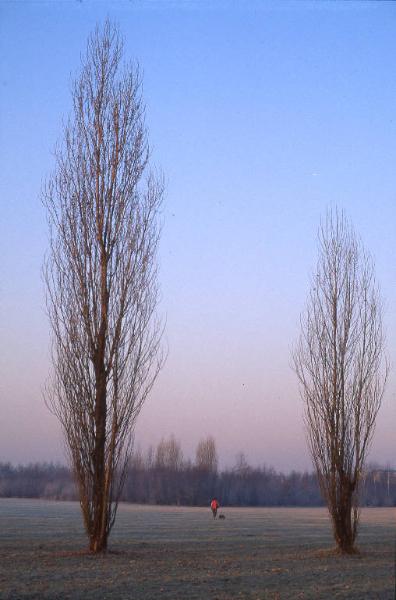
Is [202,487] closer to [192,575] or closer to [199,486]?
[199,486]

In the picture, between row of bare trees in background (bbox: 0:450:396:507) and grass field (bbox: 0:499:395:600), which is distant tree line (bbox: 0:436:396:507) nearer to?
row of bare trees in background (bbox: 0:450:396:507)

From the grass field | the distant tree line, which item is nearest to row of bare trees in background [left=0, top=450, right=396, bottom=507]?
the distant tree line

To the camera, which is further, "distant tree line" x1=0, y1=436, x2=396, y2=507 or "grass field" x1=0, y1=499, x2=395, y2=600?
"distant tree line" x1=0, y1=436, x2=396, y2=507

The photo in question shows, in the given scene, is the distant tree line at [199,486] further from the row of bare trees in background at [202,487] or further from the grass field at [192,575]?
the grass field at [192,575]

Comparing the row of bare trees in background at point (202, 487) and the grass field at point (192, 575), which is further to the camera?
the row of bare trees in background at point (202, 487)

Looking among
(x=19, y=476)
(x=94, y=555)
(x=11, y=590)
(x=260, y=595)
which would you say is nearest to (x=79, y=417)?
(x=94, y=555)

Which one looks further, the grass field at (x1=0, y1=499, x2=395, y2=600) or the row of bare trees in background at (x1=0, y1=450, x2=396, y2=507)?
the row of bare trees in background at (x1=0, y1=450, x2=396, y2=507)

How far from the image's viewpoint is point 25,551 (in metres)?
17.0

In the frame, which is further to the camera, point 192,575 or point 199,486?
point 199,486

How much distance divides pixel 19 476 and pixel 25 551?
10028 centimetres

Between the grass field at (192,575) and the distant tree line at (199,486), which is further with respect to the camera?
the distant tree line at (199,486)

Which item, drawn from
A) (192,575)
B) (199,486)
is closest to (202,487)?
(199,486)

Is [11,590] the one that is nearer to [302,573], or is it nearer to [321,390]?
[302,573]

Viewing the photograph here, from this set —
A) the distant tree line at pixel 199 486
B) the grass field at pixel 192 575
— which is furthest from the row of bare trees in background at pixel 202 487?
the grass field at pixel 192 575
